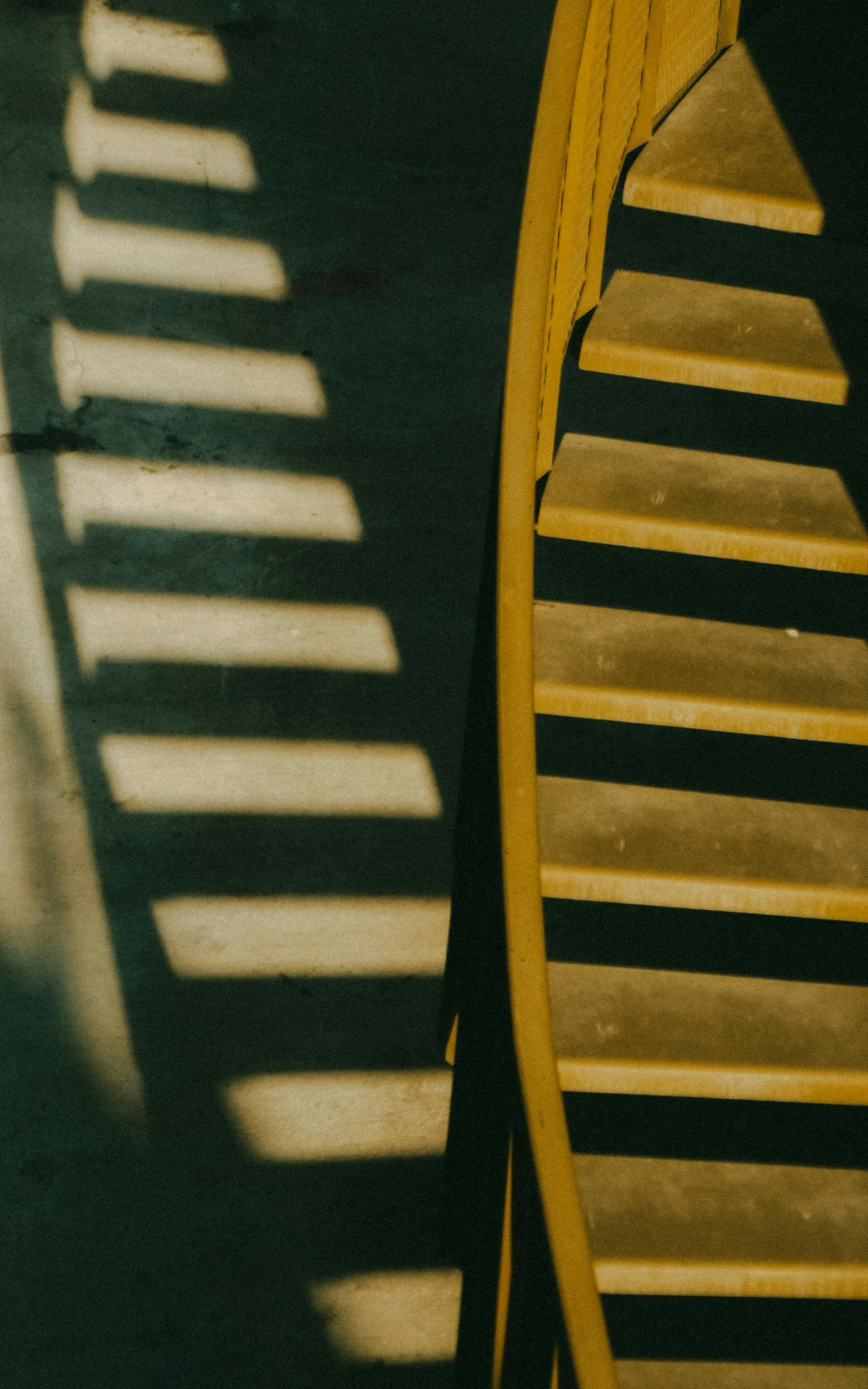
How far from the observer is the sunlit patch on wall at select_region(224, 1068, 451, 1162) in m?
3.03

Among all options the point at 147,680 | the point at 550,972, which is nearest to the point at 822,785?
the point at 550,972

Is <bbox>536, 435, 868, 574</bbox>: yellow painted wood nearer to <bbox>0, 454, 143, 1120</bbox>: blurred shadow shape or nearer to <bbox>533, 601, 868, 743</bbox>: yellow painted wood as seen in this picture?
<bbox>533, 601, 868, 743</bbox>: yellow painted wood

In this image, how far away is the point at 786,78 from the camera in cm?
283

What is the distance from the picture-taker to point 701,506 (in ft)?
8.29

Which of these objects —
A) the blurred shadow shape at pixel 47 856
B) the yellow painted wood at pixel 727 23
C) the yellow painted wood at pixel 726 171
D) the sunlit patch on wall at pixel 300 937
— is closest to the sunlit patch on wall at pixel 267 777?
the blurred shadow shape at pixel 47 856

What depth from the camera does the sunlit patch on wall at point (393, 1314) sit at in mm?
2799

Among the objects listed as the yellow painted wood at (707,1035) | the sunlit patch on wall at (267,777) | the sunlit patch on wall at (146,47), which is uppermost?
the sunlit patch on wall at (146,47)

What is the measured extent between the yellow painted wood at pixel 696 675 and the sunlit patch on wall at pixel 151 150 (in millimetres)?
3610

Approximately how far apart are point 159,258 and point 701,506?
3.24 m

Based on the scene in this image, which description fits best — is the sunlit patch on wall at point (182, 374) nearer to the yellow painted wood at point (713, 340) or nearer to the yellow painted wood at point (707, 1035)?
the yellow painted wood at point (713, 340)

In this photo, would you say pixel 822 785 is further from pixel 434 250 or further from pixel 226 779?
pixel 434 250

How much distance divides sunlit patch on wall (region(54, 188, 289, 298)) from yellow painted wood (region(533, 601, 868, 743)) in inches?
116

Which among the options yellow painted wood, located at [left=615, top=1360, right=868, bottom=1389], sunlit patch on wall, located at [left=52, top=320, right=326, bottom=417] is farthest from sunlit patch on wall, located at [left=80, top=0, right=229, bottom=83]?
yellow painted wood, located at [left=615, top=1360, right=868, bottom=1389]

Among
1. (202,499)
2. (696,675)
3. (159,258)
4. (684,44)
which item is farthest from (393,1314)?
(159,258)
